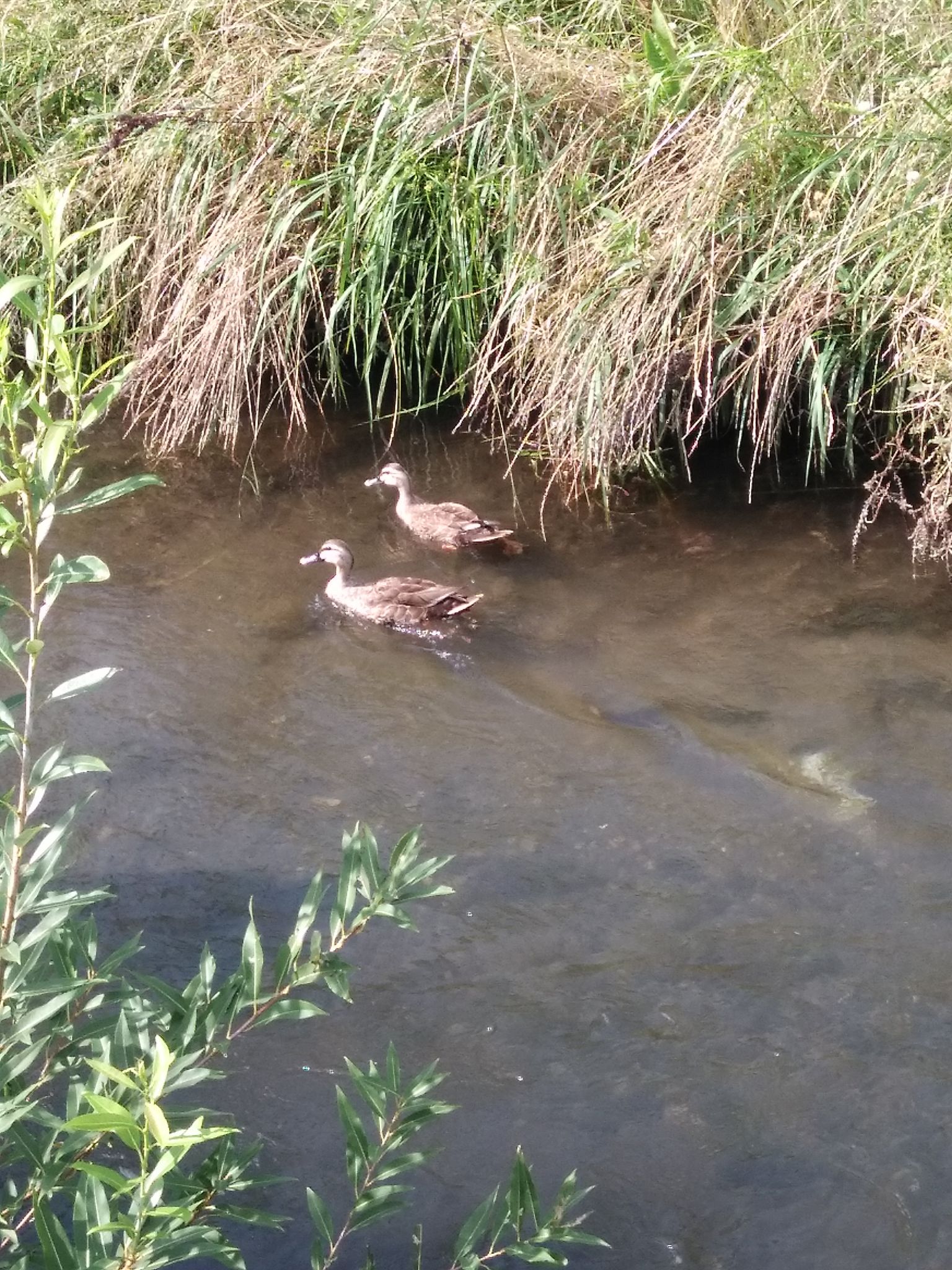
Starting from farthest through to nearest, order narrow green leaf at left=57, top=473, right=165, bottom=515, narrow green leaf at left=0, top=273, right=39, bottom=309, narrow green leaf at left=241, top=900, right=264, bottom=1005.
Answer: narrow green leaf at left=241, top=900, right=264, bottom=1005 < narrow green leaf at left=57, top=473, right=165, bottom=515 < narrow green leaf at left=0, top=273, right=39, bottom=309

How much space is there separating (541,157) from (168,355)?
7.17ft

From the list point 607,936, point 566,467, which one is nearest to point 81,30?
point 566,467

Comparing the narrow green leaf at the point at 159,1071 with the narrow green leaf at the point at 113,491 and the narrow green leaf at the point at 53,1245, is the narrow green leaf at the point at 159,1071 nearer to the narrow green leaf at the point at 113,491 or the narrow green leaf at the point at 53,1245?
the narrow green leaf at the point at 53,1245

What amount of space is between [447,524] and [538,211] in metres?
1.65

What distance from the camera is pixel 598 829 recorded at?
4754 mm

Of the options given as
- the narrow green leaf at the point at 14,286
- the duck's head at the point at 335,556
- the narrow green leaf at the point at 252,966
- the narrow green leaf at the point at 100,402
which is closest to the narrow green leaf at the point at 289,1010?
the narrow green leaf at the point at 252,966

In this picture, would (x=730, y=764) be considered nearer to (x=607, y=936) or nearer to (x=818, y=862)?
(x=818, y=862)

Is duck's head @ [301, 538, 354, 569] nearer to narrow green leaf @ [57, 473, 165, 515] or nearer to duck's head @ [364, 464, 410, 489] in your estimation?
duck's head @ [364, 464, 410, 489]

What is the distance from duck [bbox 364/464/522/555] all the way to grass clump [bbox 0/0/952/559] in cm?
46

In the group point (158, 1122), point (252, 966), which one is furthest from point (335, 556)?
point (158, 1122)

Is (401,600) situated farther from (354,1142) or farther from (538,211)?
(354,1142)

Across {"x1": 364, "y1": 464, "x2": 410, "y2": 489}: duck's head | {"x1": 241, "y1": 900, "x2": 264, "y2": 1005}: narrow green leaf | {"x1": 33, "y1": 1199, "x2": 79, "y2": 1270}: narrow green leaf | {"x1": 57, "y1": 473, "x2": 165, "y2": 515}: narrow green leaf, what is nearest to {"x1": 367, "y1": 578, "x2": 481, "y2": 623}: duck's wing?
{"x1": 364, "y1": 464, "x2": 410, "y2": 489}: duck's head

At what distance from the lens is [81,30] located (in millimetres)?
8109

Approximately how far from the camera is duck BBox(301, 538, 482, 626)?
6160 mm
